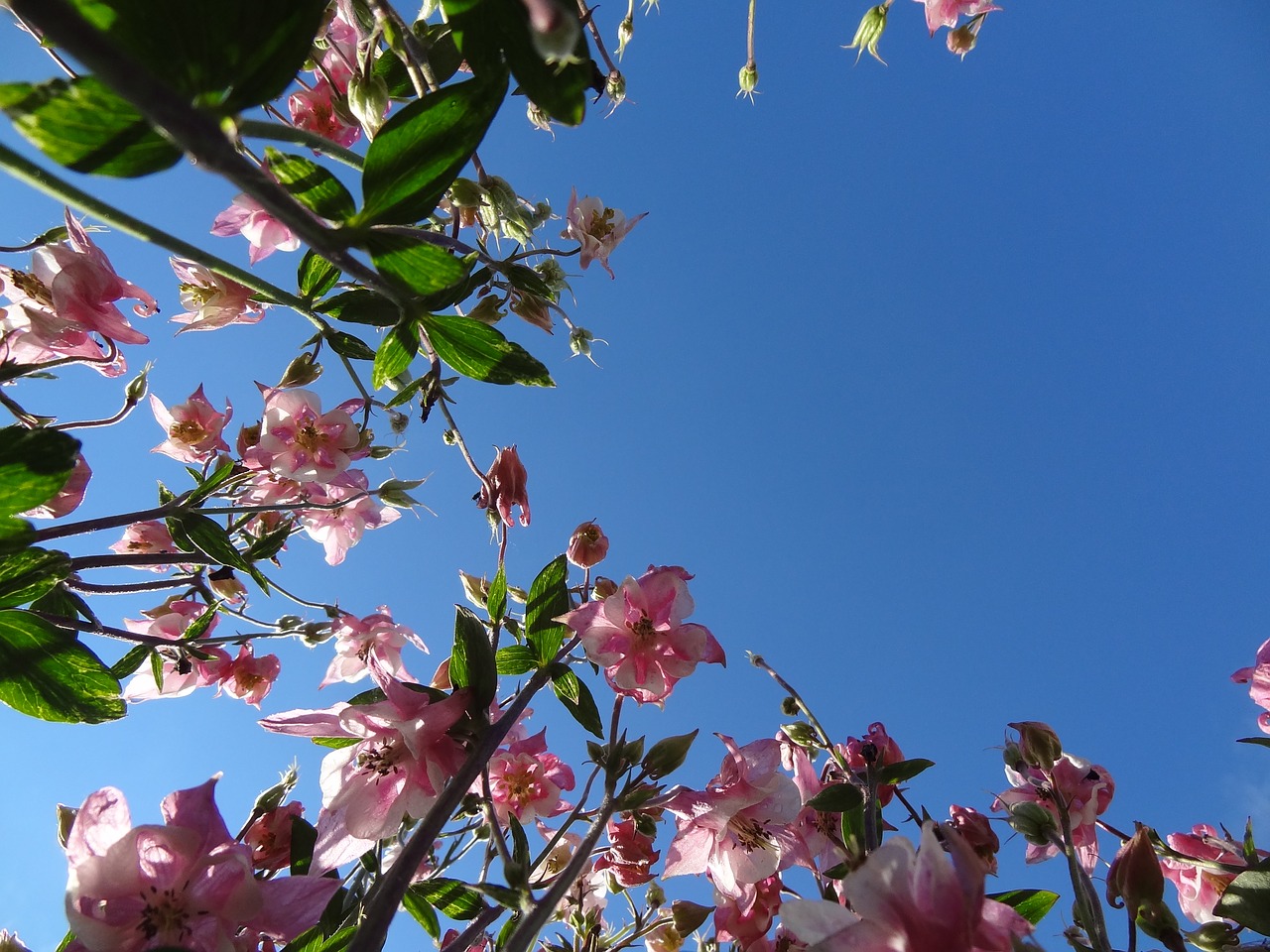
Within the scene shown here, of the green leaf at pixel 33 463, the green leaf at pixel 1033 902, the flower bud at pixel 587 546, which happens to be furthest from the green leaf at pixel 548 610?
the green leaf at pixel 1033 902

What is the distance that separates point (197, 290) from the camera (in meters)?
1.96

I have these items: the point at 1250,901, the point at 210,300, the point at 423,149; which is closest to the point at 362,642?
the point at 210,300

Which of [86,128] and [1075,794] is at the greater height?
[1075,794]

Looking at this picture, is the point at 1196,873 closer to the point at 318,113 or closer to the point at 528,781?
the point at 528,781

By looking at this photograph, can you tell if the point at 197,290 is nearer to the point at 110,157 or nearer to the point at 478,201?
the point at 478,201

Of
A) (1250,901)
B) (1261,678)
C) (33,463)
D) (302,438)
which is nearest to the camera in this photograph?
(33,463)

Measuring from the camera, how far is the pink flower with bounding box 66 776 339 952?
912 mm

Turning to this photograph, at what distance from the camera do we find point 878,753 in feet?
5.49

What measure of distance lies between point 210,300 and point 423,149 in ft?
4.03

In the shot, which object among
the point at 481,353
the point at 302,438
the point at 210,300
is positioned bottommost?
the point at 481,353

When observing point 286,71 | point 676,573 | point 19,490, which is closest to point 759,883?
point 676,573

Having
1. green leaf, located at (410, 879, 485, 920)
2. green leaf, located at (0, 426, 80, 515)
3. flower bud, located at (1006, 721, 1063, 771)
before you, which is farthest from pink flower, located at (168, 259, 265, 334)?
flower bud, located at (1006, 721, 1063, 771)

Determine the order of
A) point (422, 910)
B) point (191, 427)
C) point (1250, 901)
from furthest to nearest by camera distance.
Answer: point (191, 427)
point (422, 910)
point (1250, 901)

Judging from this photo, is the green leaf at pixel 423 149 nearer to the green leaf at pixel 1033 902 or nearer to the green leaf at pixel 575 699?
the green leaf at pixel 575 699
